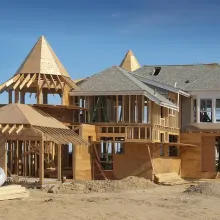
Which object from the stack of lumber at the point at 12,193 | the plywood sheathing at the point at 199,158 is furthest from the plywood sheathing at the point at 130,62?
the stack of lumber at the point at 12,193

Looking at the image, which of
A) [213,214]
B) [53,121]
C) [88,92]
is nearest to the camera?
[213,214]

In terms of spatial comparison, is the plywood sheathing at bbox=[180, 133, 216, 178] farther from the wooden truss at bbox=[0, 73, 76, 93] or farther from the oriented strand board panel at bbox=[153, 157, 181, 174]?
the wooden truss at bbox=[0, 73, 76, 93]

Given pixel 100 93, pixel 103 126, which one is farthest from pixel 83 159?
pixel 100 93

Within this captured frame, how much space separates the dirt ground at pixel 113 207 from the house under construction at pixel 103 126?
22.3 ft

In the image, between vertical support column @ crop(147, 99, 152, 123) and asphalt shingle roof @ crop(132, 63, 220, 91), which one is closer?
vertical support column @ crop(147, 99, 152, 123)

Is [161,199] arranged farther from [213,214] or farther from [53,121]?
[53,121]

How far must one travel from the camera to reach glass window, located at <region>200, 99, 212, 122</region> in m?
37.8

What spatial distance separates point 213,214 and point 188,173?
700 inches

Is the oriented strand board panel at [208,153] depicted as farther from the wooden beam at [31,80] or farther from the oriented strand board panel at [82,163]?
the wooden beam at [31,80]

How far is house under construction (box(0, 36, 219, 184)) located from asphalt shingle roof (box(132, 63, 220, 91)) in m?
2.42

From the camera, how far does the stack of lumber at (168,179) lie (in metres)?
32.2

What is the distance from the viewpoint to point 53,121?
3069 centimetres

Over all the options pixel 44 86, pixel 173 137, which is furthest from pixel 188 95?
pixel 44 86

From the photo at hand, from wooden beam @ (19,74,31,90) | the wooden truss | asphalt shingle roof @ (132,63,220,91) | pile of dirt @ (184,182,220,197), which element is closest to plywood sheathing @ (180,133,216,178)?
asphalt shingle roof @ (132,63,220,91)
